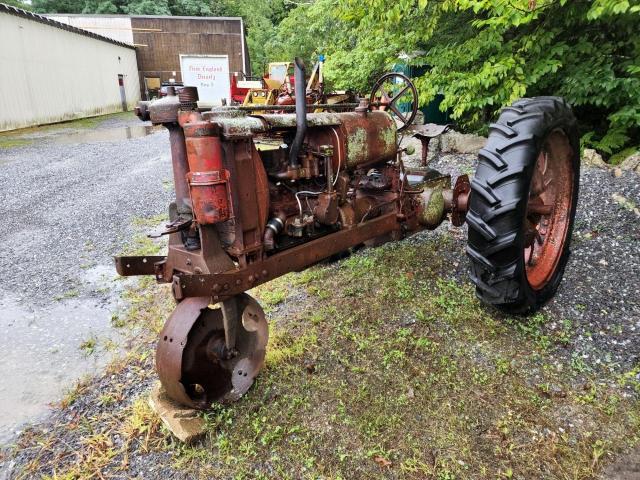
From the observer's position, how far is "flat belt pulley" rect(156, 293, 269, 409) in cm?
218

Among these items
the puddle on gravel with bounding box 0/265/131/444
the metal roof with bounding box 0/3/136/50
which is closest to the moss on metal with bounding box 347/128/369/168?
the puddle on gravel with bounding box 0/265/131/444

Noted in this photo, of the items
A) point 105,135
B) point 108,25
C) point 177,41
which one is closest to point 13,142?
point 105,135

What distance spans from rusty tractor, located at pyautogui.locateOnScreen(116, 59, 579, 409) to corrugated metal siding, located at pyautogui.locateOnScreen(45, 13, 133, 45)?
2628 cm

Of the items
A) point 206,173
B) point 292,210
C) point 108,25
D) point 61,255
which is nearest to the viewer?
point 206,173

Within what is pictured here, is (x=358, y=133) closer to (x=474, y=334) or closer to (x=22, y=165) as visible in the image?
(x=474, y=334)

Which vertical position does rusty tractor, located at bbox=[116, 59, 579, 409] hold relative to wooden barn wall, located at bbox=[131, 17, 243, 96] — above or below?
below

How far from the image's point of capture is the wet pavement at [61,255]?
292 centimetres

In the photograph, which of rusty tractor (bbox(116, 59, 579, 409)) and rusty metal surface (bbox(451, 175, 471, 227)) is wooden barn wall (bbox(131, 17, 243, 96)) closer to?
rusty metal surface (bbox(451, 175, 471, 227))

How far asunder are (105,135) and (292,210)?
12141 mm

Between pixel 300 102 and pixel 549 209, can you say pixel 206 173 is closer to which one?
pixel 300 102

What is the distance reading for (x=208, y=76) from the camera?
19672mm

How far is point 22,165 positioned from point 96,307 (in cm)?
648

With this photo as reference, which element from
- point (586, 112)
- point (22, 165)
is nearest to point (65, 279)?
point (22, 165)

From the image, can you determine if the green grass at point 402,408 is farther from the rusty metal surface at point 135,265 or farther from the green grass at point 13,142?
the green grass at point 13,142
